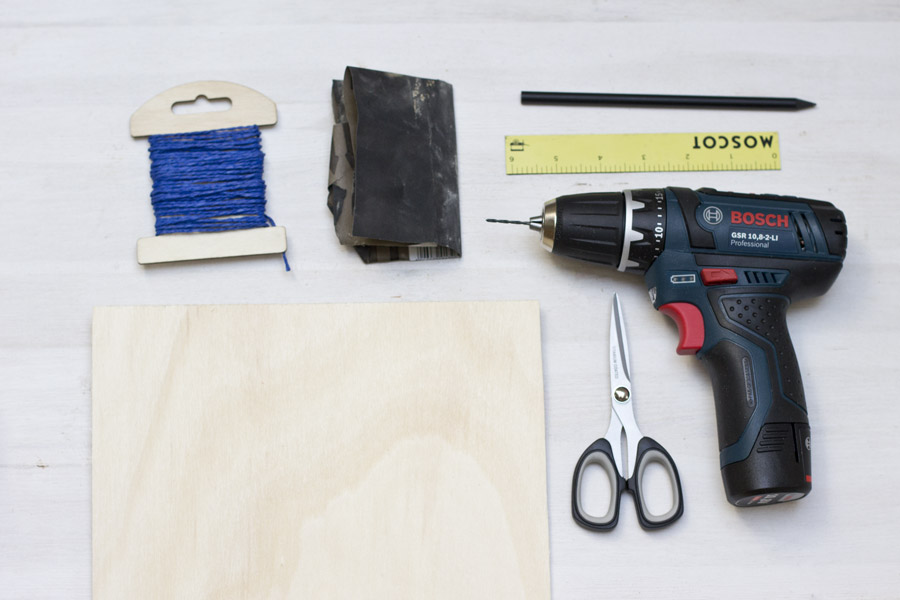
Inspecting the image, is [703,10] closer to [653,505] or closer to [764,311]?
[764,311]

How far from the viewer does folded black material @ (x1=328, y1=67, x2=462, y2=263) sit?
0.89m

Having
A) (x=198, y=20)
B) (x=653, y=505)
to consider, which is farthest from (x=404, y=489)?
(x=198, y=20)

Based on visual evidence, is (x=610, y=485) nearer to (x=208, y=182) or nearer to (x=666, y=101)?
(x=666, y=101)

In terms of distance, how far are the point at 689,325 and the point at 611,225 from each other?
150 mm

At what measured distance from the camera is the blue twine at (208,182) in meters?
0.93

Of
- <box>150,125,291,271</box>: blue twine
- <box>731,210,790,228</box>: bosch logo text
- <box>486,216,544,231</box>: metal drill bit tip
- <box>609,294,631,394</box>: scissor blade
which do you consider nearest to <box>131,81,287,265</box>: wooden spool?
<box>150,125,291,271</box>: blue twine

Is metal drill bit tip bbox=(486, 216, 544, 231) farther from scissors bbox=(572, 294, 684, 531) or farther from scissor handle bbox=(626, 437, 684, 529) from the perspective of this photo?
scissor handle bbox=(626, 437, 684, 529)

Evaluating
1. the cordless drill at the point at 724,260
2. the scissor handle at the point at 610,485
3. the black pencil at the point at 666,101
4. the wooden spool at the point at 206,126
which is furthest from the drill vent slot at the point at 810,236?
the wooden spool at the point at 206,126

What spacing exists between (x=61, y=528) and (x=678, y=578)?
2.41 ft

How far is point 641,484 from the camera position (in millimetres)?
876

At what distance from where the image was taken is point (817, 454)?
0.91 metres

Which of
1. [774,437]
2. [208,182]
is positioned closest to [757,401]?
[774,437]

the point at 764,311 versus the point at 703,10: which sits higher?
the point at 703,10

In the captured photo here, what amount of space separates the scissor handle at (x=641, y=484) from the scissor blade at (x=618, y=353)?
0.07 meters
